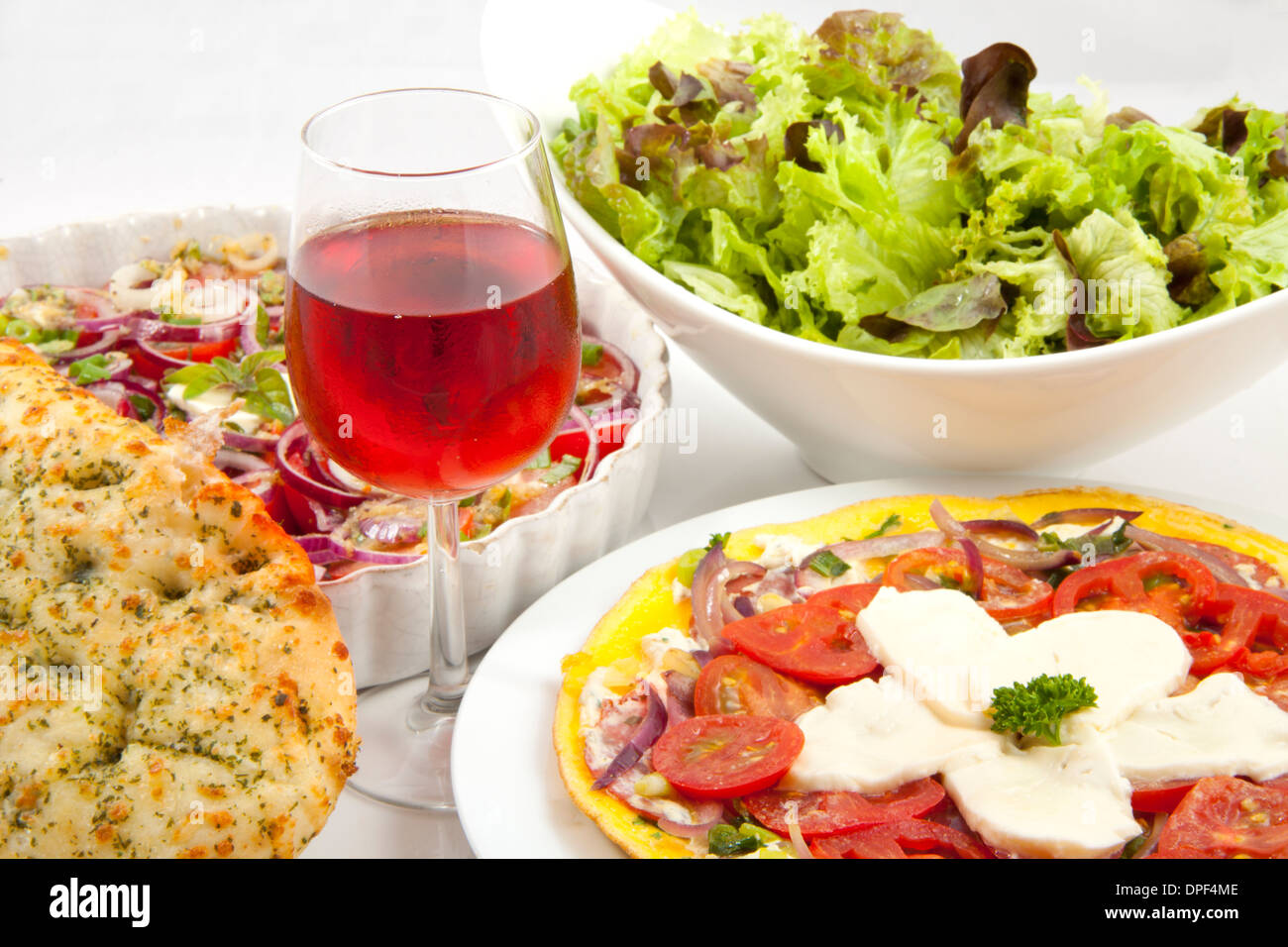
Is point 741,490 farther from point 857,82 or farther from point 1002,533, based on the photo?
point 857,82

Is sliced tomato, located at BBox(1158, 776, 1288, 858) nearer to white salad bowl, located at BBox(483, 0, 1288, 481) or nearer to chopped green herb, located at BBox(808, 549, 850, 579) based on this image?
chopped green herb, located at BBox(808, 549, 850, 579)

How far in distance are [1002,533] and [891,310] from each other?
60 cm

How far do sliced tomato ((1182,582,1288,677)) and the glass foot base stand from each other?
143 centimetres

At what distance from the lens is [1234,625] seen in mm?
2512

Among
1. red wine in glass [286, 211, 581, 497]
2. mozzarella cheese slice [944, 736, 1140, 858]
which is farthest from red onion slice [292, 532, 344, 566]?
mozzarella cheese slice [944, 736, 1140, 858]

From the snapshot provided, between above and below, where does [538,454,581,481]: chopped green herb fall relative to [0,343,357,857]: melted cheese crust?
below

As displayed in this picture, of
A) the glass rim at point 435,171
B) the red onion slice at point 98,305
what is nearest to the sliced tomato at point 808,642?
the glass rim at point 435,171

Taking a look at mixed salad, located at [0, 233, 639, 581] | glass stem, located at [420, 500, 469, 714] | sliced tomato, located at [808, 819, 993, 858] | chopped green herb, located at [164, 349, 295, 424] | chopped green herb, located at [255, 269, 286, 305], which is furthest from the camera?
chopped green herb, located at [255, 269, 286, 305]

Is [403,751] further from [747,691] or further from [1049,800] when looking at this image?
[1049,800]

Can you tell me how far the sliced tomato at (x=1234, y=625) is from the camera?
7.99ft

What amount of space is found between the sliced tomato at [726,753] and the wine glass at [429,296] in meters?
0.57

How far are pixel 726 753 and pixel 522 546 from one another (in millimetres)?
818

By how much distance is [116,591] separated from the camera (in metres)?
2.19

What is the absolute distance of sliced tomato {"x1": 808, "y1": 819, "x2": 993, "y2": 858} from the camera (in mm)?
2061
